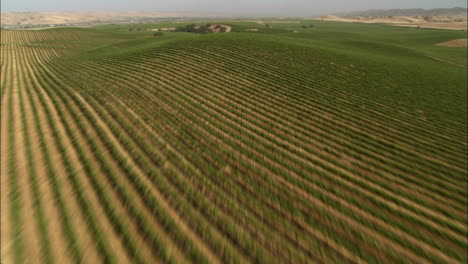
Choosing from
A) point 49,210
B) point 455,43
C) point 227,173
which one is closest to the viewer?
point 49,210

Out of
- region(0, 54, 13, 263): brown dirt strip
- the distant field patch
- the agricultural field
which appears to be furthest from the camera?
the distant field patch

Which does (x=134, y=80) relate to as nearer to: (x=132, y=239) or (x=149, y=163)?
(x=149, y=163)

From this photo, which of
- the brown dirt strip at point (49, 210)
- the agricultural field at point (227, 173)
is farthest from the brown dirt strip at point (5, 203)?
the brown dirt strip at point (49, 210)

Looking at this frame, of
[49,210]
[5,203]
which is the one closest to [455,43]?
[49,210]

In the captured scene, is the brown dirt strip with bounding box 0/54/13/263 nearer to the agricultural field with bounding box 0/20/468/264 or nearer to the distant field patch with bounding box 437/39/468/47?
the agricultural field with bounding box 0/20/468/264

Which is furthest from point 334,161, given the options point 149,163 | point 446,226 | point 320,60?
point 320,60

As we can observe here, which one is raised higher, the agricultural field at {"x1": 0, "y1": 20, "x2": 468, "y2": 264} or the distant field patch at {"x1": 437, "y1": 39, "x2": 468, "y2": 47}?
the distant field patch at {"x1": 437, "y1": 39, "x2": 468, "y2": 47}

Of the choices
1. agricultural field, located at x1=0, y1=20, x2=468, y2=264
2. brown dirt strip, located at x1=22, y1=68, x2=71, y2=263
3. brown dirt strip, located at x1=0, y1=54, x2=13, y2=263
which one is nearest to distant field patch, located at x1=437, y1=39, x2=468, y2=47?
agricultural field, located at x1=0, y1=20, x2=468, y2=264

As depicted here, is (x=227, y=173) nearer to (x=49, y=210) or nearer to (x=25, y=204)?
(x=49, y=210)
